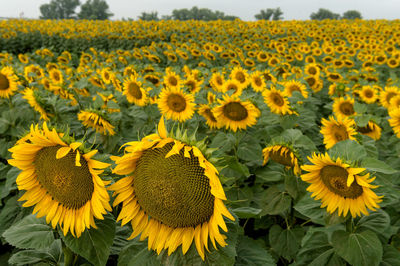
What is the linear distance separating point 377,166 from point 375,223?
0.56 meters

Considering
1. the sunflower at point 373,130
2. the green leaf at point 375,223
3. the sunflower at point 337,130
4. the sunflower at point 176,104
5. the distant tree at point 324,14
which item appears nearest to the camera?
the green leaf at point 375,223

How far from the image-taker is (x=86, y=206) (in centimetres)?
110

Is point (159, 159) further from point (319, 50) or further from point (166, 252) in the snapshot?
point (319, 50)

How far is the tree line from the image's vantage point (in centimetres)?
4353

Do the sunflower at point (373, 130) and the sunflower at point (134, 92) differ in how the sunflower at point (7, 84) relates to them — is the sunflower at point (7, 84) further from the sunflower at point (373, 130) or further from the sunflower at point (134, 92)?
the sunflower at point (373, 130)

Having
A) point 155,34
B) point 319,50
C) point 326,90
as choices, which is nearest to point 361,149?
point 326,90

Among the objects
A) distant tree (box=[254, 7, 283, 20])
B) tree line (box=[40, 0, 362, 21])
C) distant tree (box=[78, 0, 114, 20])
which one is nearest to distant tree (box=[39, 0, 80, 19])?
tree line (box=[40, 0, 362, 21])

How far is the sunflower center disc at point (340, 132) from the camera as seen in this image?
2.50 metres

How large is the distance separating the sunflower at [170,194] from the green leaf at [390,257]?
1.46m

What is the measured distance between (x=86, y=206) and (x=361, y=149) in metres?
1.45

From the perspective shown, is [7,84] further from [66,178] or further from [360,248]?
[360,248]

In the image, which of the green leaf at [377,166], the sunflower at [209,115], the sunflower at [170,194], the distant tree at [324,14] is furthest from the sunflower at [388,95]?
the distant tree at [324,14]

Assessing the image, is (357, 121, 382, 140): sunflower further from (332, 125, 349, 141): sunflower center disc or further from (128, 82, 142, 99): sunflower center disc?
(128, 82, 142, 99): sunflower center disc

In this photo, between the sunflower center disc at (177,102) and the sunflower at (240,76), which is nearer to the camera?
the sunflower center disc at (177,102)
